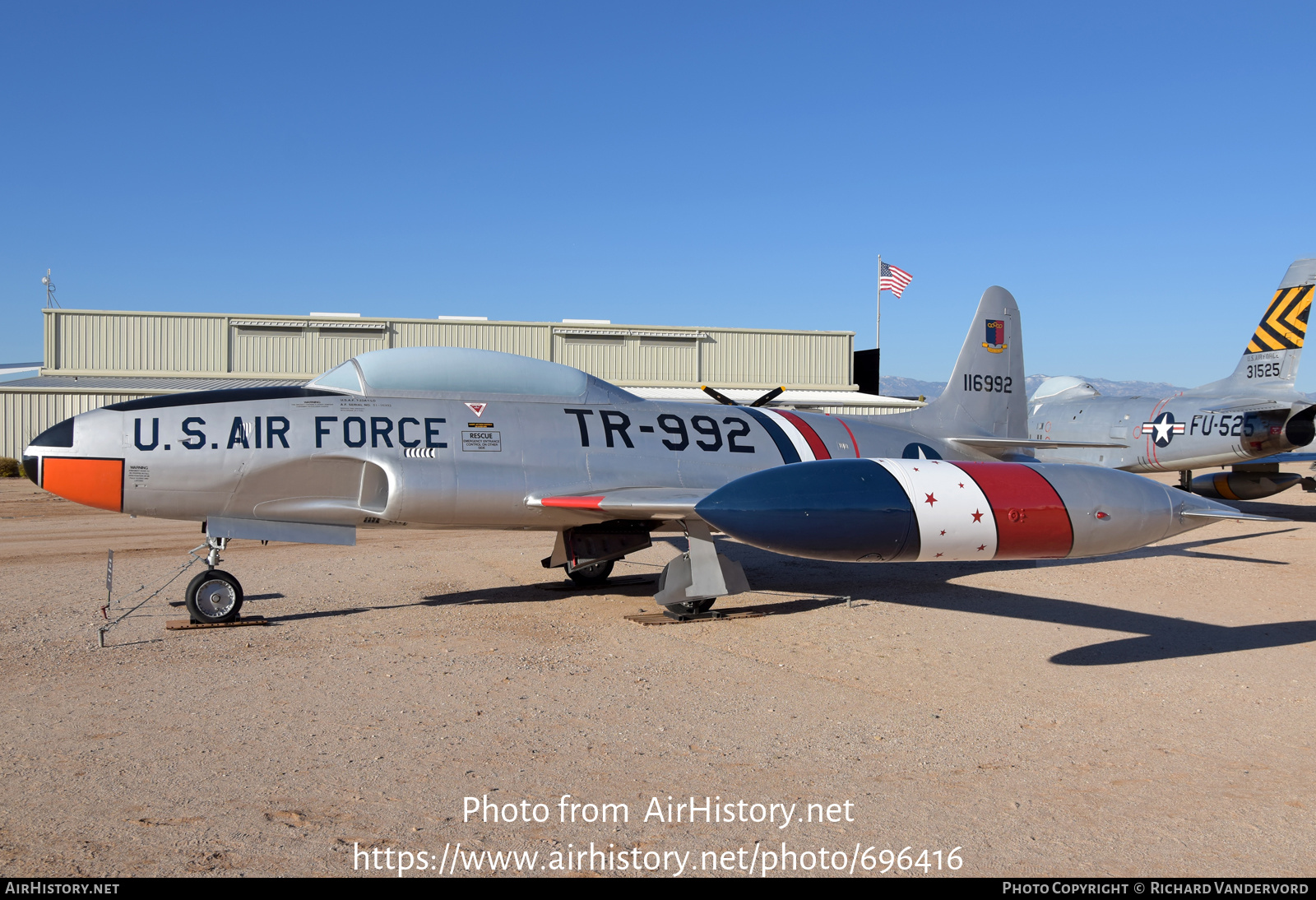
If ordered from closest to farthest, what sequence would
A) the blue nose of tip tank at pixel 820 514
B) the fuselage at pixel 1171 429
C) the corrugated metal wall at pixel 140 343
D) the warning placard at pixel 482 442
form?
the blue nose of tip tank at pixel 820 514, the warning placard at pixel 482 442, the fuselage at pixel 1171 429, the corrugated metal wall at pixel 140 343

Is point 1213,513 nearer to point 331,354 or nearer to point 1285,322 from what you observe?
point 1285,322

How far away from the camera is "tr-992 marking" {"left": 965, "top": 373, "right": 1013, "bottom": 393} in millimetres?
14055

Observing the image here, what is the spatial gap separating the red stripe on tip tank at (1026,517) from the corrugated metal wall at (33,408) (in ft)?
117

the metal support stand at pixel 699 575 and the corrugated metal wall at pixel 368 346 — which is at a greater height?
the corrugated metal wall at pixel 368 346

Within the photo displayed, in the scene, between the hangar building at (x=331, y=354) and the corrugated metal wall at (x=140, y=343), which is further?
the corrugated metal wall at (x=140, y=343)

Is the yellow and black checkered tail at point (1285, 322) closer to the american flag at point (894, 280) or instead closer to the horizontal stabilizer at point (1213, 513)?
the horizontal stabilizer at point (1213, 513)

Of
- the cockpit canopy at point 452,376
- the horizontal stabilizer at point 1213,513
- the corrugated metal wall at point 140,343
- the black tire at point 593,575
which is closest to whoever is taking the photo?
the horizontal stabilizer at point 1213,513

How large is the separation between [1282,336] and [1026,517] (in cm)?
1982

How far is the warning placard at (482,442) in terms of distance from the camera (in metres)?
9.84

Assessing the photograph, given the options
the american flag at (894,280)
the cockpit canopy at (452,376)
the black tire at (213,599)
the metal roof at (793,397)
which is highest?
the american flag at (894,280)

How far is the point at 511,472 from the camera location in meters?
9.89

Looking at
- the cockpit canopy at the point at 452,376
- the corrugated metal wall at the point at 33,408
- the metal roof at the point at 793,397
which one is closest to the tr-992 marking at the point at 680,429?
the cockpit canopy at the point at 452,376
